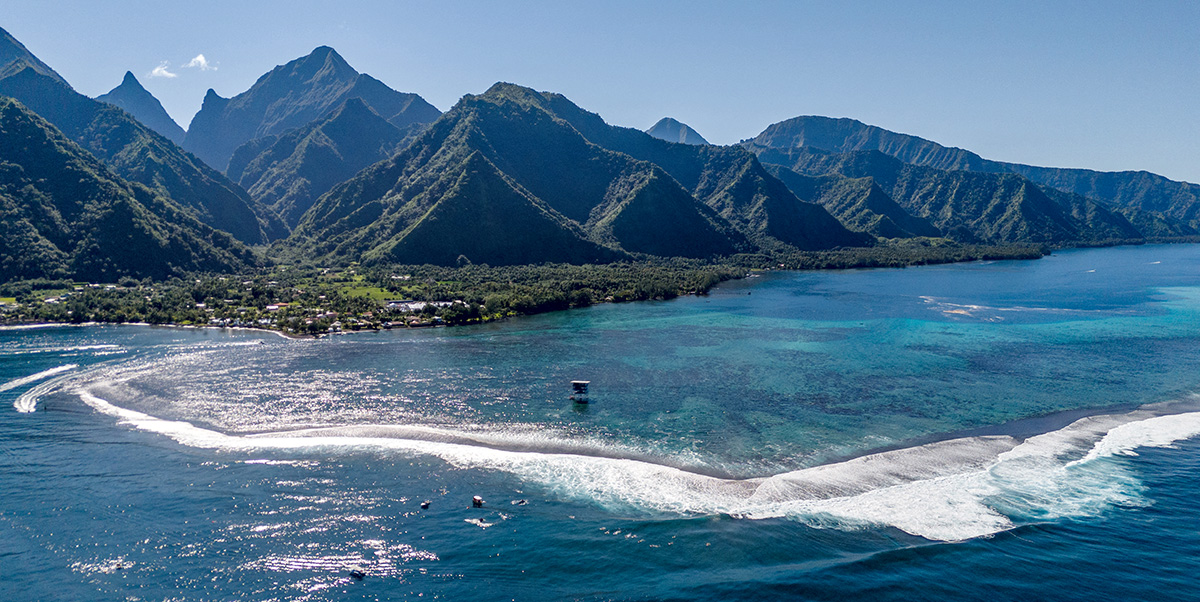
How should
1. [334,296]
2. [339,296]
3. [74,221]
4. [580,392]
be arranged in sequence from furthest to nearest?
[74,221] → [339,296] → [334,296] → [580,392]

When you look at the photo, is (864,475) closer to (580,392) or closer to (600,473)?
(600,473)

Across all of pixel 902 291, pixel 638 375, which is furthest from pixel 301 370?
pixel 902 291

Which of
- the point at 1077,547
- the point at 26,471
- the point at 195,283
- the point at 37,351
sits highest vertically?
the point at 195,283

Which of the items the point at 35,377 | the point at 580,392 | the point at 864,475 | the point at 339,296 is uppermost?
the point at 339,296

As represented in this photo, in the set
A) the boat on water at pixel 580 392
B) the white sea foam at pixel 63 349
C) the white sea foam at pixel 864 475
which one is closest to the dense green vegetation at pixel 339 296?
the white sea foam at pixel 63 349

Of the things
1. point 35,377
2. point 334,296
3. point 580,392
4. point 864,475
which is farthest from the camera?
point 334,296

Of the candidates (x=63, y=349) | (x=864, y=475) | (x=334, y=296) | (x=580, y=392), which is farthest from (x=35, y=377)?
(x=864, y=475)

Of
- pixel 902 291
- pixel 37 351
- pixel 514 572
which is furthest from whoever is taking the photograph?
pixel 902 291

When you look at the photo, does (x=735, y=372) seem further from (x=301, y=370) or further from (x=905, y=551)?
(x=301, y=370)
